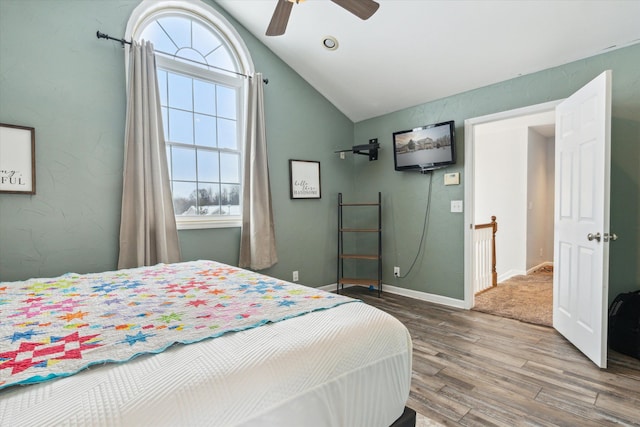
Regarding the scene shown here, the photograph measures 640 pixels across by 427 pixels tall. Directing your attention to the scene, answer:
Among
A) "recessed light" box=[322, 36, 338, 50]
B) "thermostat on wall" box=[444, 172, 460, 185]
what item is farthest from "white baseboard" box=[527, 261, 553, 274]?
"recessed light" box=[322, 36, 338, 50]

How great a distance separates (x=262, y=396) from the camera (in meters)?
0.86

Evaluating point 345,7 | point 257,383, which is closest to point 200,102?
point 345,7

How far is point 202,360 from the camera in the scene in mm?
881

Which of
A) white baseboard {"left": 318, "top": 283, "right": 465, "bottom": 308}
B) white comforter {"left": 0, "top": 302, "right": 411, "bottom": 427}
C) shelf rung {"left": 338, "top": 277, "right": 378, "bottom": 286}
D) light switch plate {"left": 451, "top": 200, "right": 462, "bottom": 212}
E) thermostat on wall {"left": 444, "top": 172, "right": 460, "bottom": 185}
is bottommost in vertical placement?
white baseboard {"left": 318, "top": 283, "right": 465, "bottom": 308}

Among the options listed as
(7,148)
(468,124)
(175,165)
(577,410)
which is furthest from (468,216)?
(7,148)

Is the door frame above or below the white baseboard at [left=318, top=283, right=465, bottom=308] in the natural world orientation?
above

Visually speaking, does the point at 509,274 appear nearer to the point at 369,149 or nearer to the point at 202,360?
the point at 369,149

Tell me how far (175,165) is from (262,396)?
112 inches

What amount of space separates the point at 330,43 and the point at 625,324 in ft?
11.6

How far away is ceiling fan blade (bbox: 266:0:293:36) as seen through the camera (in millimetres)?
2119

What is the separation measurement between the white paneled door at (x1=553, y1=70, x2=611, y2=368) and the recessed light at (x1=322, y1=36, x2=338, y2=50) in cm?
217

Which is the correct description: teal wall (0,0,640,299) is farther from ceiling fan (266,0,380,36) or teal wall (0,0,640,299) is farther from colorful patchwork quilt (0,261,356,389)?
ceiling fan (266,0,380,36)

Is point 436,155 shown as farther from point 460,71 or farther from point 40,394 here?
point 40,394

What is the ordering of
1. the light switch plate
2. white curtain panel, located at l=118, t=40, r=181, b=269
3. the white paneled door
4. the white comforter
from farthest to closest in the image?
the light switch plate < white curtain panel, located at l=118, t=40, r=181, b=269 < the white paneled door < the white comforter
